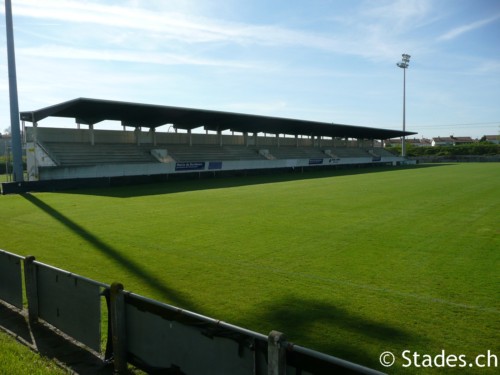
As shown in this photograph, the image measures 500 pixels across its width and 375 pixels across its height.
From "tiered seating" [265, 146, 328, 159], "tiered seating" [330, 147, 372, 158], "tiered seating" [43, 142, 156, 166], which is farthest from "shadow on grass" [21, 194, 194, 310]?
"tiered seating" [330, 147, 372, 158]

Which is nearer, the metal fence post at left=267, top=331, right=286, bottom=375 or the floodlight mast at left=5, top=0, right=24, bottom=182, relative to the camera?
the metal fence post at left=267, top=331, right=286, bottom=375

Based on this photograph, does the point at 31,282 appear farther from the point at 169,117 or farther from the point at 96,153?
the point at 169,117

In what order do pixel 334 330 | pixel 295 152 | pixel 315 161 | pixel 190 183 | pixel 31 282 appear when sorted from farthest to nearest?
pixel 295 152
pixel 315 161
pixel 190 183
pixel 31 282
pixel 334 330

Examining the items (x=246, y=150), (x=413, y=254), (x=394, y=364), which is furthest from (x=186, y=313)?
(x=246, y=150)

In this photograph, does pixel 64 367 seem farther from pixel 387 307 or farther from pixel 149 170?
pixel 149 170

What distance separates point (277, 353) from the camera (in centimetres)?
299

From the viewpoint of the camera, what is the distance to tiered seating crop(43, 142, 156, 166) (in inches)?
1158

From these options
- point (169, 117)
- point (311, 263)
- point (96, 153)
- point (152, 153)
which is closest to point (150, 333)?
point (311, 263)

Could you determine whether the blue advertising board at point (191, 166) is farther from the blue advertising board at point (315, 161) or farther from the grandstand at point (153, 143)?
the blue advertising board at point (315, 161)

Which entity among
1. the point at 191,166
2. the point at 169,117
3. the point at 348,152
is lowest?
the point at 191,166

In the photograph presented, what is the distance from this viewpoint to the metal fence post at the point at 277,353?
298 cm

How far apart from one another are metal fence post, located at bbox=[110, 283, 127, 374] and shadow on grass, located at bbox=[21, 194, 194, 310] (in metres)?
1.47

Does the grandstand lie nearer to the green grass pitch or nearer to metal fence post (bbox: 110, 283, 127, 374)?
the green grass pitch

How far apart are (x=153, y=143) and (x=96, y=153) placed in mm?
7047
